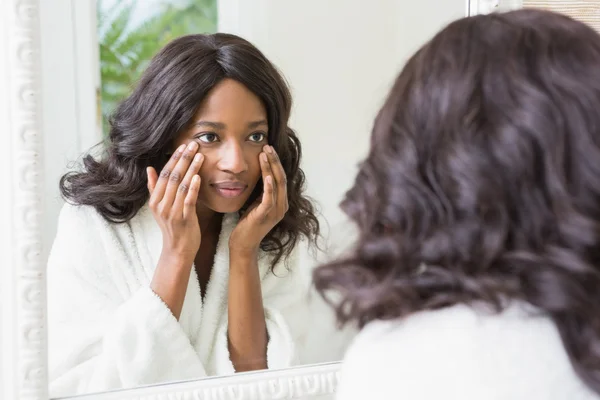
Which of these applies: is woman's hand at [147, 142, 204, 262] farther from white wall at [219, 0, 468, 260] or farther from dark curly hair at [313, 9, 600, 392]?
dark curly hair at [313, 9, 600, 392]

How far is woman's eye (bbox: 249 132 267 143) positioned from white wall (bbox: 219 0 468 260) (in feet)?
0.15

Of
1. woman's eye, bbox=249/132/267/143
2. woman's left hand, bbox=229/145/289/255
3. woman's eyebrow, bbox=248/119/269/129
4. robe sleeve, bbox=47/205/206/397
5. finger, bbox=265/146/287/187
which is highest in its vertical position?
woman's eyebrow, bbox=248/119/269/129

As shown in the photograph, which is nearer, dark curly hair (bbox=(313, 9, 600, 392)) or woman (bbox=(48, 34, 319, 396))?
dark curly hair (bbox=(313, 9, 600, 392))

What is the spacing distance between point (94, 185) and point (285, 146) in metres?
0.21

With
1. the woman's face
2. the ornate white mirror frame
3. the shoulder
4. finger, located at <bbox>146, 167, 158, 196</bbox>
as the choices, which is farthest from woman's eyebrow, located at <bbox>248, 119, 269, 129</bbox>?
the shoulder

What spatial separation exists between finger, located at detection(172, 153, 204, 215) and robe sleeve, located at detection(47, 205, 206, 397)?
0.07 metres

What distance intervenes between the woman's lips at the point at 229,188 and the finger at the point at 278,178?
0.12ft

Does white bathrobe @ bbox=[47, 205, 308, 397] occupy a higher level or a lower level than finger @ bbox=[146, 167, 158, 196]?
lower

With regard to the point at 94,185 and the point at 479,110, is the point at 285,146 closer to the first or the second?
the point at 94,185

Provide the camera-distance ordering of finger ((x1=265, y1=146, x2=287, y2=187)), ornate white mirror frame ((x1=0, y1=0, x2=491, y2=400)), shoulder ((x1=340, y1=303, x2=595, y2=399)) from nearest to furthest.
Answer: shoulder ((x1=340, y1=303, x2=595, y2=399)) → ornate white mirror frame ((x1=0, y1=0, x2=491, y2=400)) → finger ((x1=265, y1=146, x2=287, y2=187))

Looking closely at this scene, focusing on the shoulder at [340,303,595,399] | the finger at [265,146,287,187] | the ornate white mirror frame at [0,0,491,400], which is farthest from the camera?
the finger at [265,146,287,187]

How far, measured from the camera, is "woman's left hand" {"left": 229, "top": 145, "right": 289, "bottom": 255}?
78 cm

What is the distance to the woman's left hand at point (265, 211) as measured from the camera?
777 millimetres

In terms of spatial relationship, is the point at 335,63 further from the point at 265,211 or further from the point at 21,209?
the point at 21,209
